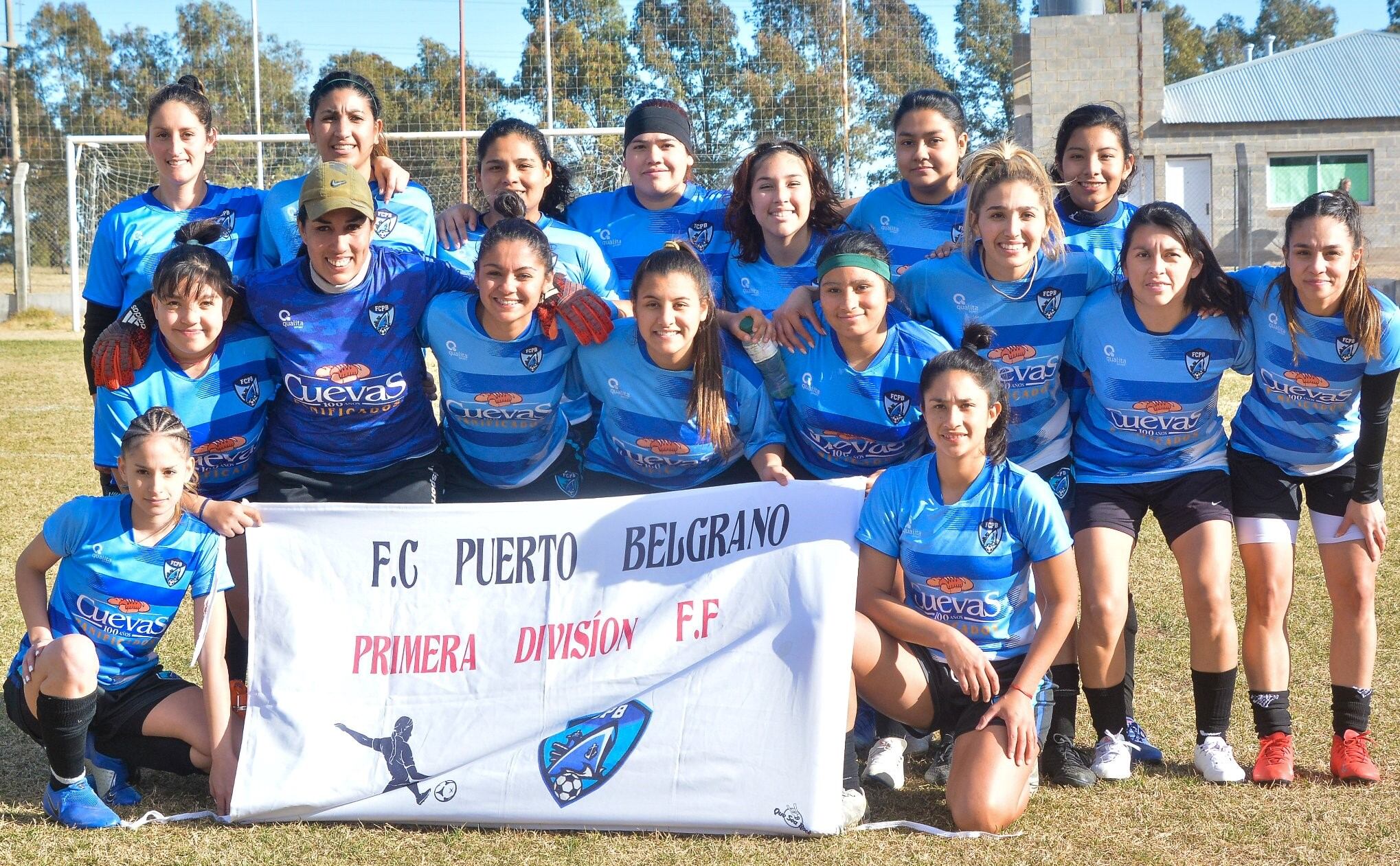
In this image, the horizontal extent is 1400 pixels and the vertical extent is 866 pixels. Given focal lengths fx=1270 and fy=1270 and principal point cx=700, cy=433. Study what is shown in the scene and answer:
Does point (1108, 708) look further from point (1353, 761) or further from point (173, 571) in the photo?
point (173, 571)

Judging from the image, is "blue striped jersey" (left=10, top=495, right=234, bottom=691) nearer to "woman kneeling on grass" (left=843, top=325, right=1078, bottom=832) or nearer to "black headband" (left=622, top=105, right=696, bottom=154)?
"woman kneeling on grass" (left=843, top=325, right=1078, bottom=832)

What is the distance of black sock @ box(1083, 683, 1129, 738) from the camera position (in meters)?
3.93

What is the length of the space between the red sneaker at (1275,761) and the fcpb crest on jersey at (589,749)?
1.84m

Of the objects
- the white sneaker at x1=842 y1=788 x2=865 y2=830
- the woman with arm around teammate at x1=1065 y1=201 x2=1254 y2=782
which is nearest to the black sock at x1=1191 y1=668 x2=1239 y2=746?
the woman with arm around teammate at x1=1065 y1=201 x2=1254 y2=782

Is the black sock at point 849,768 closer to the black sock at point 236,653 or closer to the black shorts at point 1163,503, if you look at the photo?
the black shorts at point 1163,503

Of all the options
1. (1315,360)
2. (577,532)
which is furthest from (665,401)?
(1315,360)

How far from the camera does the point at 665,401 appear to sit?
4086mm

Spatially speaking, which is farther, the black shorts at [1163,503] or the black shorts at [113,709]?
the black shorts at [1163,503]

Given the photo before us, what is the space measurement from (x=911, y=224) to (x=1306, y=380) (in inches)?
58.3

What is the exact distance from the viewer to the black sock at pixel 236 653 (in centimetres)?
426

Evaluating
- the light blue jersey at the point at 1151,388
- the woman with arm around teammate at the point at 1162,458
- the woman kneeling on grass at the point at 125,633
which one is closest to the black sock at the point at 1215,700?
the woman with arm around teammate at the point at 1162,458

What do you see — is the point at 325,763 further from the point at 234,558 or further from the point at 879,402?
the point at 879,402

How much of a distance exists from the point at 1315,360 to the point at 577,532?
2.30 meters

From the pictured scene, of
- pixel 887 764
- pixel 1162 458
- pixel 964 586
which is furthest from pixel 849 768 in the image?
pixel 1162 458
